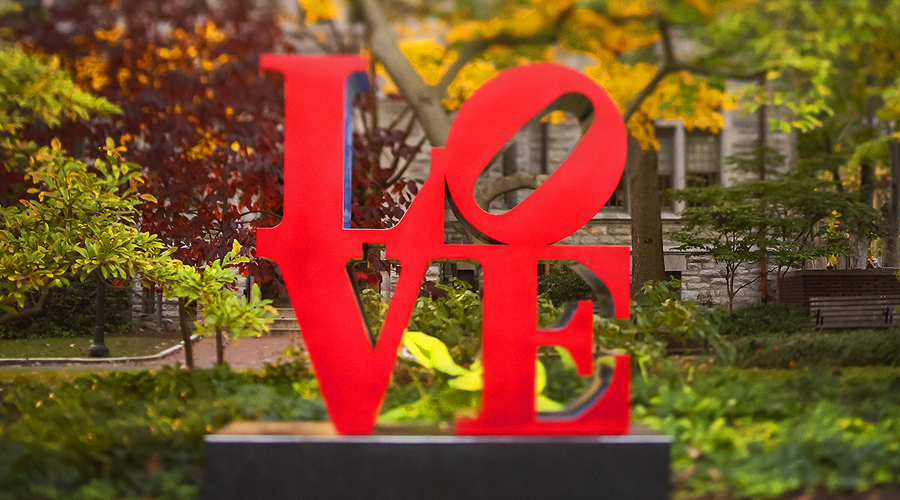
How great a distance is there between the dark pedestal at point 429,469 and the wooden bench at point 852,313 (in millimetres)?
7802

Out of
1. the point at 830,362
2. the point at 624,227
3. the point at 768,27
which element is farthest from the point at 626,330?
the point at 624,227

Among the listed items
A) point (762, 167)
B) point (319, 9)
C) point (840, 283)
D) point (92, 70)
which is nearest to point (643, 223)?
point (840, 283)

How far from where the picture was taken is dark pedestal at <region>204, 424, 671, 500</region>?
160 inches

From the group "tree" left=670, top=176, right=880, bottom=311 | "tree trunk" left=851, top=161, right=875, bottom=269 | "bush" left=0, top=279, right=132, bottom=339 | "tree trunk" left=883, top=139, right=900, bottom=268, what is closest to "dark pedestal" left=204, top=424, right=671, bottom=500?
"tree" left=670, top=176, right=880, bottom=311

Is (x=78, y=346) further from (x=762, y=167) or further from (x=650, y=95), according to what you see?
(x=762, y=167)

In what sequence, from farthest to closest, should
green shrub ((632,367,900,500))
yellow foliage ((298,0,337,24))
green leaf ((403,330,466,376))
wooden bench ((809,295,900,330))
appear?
1. wooden bench ((809,295,900,330))
2. yellow foliage ((298,0,337,24))
3. green leaf ((403,330,466,376))
4. green shrub ((632,367,900,500))

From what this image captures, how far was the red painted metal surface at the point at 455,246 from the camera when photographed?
4.43 meters

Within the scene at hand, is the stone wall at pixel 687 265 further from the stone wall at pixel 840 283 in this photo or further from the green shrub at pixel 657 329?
the green shrub at pixel 657 329

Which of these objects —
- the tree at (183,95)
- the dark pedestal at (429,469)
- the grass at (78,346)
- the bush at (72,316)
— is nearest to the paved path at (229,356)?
the grass at (78,346)

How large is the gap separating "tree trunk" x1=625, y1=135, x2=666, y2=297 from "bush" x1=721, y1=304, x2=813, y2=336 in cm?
127

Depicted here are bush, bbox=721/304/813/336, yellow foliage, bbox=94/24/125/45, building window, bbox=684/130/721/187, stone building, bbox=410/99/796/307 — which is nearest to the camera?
yellow foliage, bbox=94/24/125/45

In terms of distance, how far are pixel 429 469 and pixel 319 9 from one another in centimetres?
786

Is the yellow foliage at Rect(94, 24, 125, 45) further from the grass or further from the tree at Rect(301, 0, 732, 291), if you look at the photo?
the grass

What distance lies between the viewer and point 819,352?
7.48m
